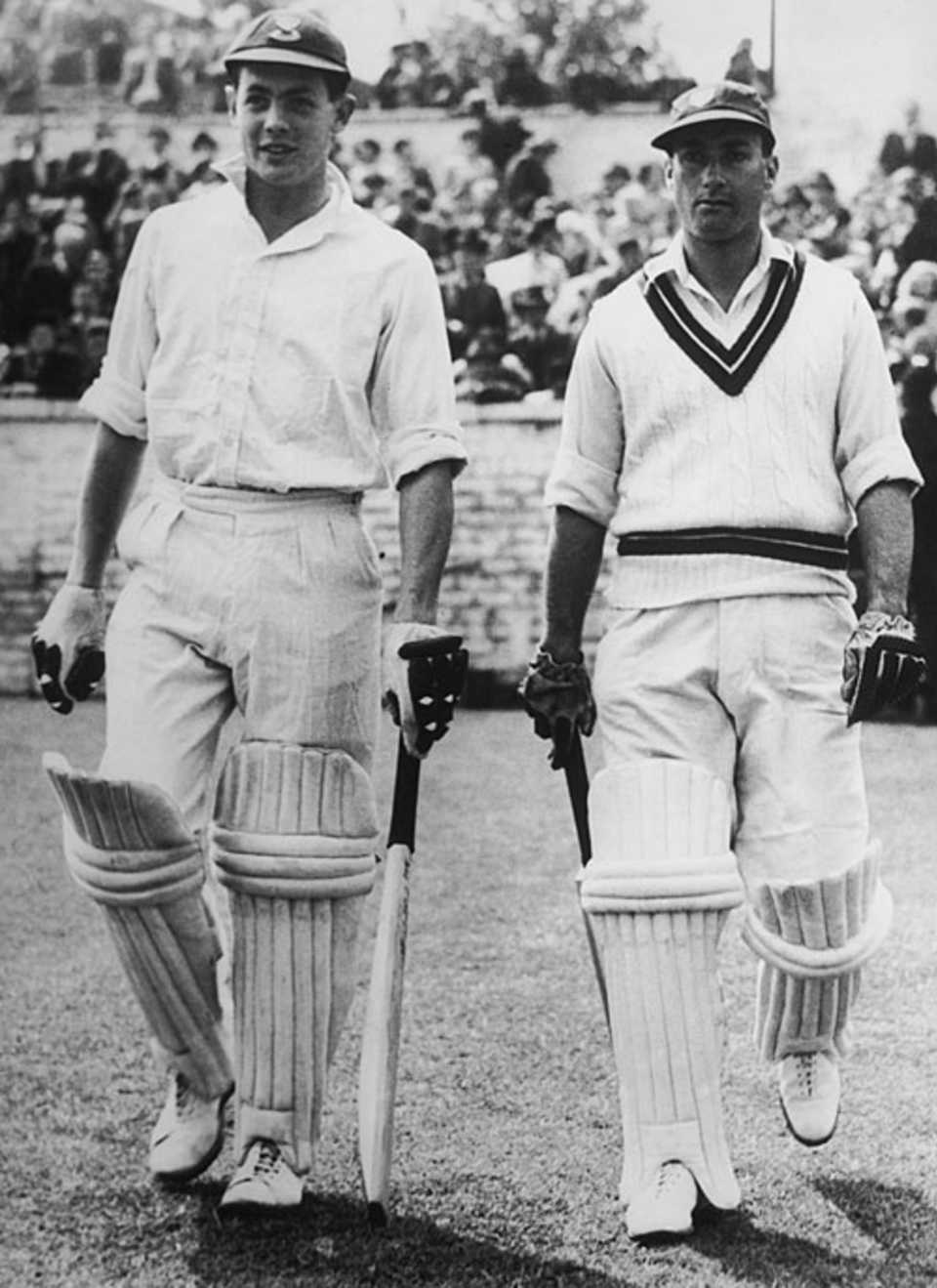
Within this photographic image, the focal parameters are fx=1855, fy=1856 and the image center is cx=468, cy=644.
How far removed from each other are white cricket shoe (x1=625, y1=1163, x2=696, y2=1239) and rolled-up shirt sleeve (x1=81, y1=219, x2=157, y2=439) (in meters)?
1.30

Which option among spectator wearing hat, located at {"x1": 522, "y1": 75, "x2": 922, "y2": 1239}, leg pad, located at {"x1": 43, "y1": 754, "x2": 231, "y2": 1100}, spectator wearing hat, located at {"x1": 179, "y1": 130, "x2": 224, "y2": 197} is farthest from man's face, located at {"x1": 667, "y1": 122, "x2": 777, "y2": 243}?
spectator wearing hat, located at {"x1": 179, "y1": 130, "x2": 224, "y2": 197}

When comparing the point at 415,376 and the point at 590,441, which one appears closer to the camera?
the point at 415,376

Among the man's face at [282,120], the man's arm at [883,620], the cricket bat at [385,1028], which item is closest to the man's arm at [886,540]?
the man's arm at [883,620]

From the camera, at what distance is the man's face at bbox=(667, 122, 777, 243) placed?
104 inches

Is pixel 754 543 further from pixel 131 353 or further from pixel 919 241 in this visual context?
pixel 919 241

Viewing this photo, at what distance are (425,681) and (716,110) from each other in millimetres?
906

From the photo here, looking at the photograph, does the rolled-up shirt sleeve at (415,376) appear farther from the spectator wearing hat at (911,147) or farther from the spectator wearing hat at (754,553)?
the spectator wearing hat at (911,147)

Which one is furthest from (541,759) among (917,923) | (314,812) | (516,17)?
(314,812)

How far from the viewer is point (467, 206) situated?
9.04 metres

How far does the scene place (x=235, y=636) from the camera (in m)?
2.57

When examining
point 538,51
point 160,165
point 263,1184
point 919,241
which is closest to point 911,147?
point 919,241

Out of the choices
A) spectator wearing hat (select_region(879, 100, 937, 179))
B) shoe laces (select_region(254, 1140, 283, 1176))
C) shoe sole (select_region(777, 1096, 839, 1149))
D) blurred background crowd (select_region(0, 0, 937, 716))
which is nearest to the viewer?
shoe laces (select_region(254, 1140, 283, 1176))

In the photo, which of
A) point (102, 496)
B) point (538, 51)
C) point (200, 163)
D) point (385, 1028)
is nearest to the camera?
point (385, 1028)

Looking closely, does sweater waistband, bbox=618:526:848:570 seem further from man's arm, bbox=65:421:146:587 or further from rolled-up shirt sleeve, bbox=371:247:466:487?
man's arm, bbox=65:421:146:587
